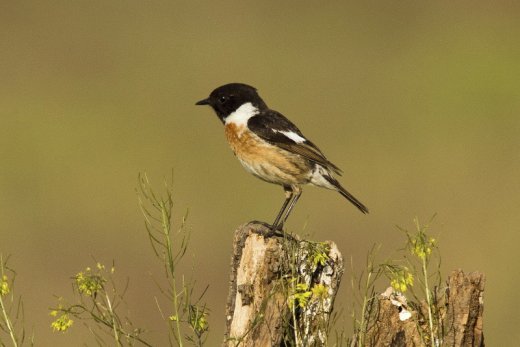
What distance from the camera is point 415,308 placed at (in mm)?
5723

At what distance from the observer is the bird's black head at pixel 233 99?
8.96 metres

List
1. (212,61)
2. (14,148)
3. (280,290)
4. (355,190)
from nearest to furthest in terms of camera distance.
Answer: (280,290) < (355,190) < (14,148) < (212,61)

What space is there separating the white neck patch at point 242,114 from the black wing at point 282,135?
0.08 metres

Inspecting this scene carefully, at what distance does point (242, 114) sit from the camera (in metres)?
8.88

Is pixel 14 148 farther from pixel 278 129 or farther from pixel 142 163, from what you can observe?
pixel 278 129

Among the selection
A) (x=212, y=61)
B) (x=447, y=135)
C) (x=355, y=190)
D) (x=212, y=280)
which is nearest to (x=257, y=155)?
(x=212, y=280)

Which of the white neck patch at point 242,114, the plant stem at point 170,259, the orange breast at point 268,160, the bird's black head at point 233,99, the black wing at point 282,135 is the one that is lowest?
the plant stem at point 170,259

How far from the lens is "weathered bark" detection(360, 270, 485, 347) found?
5539 millimetres

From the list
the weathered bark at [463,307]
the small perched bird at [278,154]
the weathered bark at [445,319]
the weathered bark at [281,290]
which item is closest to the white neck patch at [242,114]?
the small perched bird at [278,154]

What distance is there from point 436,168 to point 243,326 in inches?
519

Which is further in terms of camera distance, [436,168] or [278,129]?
[436,168]

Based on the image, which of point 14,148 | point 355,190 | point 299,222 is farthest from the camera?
point 14,148

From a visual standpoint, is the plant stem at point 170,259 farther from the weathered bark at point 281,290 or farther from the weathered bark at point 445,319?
the weathered bark at point 445,319

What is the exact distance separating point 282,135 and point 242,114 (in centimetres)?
48
